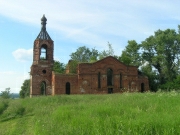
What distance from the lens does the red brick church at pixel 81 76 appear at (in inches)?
1409

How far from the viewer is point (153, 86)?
44375 mm

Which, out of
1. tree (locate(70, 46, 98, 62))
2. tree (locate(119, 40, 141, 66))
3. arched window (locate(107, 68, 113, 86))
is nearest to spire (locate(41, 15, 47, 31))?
arched window (locate(107, 68, 113, 86))

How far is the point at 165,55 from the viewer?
4566cm

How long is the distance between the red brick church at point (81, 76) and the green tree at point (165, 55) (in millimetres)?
9412

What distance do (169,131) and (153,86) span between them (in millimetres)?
39033

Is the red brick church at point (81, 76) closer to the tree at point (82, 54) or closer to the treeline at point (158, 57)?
the treeline at point (158, 57)

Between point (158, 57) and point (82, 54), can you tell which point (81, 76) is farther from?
point (82, 54)

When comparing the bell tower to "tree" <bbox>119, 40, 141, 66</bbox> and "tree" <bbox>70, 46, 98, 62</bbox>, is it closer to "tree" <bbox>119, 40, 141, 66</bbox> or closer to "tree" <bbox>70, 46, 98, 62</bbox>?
"tree" <bbox>119, 40, 141, 66</bbox>

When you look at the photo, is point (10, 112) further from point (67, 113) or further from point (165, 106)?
point (165, 106)

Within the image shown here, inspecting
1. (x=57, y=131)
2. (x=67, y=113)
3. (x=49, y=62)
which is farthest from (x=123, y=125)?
(x=49, y=62)

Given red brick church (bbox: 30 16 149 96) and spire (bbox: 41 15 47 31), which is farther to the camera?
spire (bbox: 41 15 47 31)

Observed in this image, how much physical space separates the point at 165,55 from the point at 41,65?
69.6ft

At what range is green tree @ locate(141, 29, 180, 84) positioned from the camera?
45.5 metres

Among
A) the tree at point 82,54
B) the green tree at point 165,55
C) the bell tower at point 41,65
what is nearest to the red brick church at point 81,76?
the bell tower at point 41,65
